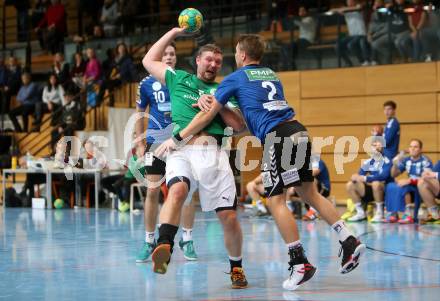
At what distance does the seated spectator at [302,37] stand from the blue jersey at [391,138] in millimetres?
3450

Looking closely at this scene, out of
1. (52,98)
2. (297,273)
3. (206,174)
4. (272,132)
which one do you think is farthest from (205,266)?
(52,98)

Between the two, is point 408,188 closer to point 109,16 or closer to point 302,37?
point 302,37

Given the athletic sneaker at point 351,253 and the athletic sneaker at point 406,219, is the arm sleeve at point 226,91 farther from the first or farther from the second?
the athletic sneaker at point 406,219

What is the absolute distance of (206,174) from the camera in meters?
6.48

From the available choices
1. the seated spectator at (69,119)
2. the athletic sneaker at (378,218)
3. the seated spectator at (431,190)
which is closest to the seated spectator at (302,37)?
the athletic sneaker at (378,218)

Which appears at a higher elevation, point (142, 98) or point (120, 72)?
point (120, 72)

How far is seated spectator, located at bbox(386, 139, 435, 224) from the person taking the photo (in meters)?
12.7

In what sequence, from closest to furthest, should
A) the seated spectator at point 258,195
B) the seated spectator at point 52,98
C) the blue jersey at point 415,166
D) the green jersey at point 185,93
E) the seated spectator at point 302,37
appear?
the green jersey at point 185,93 < the blue jersey at point 415,166 < the seated spectator at point 258,195 < the seated spectator at point 302,37 < the seated spectator at point 52,98

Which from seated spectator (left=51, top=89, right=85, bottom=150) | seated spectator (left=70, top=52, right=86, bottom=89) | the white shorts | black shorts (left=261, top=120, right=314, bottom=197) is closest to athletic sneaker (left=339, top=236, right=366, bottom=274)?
black shorts (left=261, top=120, right=314, bottom=197)

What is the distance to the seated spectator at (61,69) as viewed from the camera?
2061 cm

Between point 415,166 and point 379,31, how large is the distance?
11.4ft

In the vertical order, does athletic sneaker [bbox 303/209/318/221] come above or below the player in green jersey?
below

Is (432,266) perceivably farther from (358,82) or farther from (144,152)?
(358,82)

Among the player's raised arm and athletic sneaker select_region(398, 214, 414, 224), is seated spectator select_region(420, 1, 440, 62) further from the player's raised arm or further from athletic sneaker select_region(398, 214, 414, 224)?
the player's raised arm
